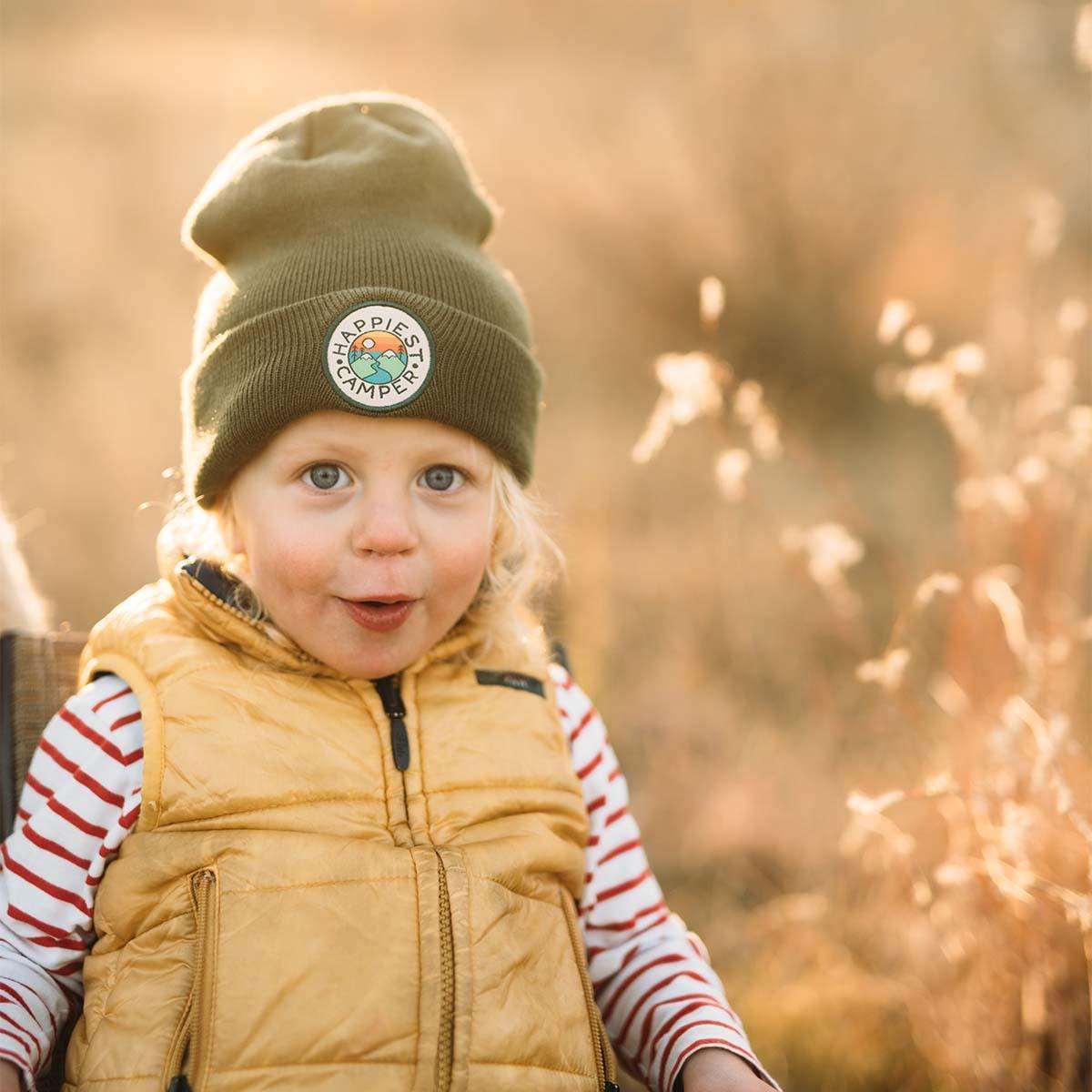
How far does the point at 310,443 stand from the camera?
159 cm

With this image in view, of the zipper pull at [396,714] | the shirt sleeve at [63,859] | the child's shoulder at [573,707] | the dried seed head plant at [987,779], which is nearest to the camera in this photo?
the shirt sleeve at [63,859]

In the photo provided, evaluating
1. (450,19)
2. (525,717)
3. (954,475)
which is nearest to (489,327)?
(525,717)

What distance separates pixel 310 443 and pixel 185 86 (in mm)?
6587

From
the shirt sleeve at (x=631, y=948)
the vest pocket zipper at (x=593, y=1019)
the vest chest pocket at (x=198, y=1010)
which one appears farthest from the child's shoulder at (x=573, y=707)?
the vest chest pocket at (x=198, y=1010)

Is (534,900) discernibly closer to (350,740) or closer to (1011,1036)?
(350,740)

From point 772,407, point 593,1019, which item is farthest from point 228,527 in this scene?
point 772,407

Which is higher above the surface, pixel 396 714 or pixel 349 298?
pixel 349 298

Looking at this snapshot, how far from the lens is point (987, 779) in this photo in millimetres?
2213

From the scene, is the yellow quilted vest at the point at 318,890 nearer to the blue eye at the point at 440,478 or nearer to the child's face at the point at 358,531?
the child's face at the point at 358,531

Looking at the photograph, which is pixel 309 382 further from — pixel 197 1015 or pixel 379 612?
pixel 197 1015

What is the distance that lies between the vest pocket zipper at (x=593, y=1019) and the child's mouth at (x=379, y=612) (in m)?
0.46

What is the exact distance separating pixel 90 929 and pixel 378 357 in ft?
2.79

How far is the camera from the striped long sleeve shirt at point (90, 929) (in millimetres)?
1512

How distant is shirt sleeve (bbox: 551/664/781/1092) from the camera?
1653 millimetres
